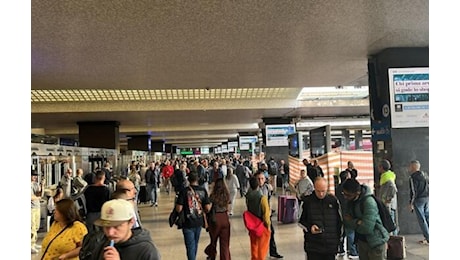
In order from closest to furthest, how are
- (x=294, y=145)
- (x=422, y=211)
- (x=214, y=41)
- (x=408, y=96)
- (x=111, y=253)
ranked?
(x=111, y=253)
(x=214, y=41)
(x=422, y=211)
(x=408, y=96)
(x=294, y=145)

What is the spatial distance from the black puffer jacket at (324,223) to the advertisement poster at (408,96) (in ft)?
15.1

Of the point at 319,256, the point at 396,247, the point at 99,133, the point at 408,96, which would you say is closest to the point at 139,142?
the point at 99,133

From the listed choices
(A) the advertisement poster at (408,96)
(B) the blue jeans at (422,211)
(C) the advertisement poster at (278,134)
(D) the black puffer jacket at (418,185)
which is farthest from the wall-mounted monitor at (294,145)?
(B) the blue jeans at (422,211)

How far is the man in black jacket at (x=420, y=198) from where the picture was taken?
28.0 feet

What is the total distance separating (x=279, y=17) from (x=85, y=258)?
189 inches

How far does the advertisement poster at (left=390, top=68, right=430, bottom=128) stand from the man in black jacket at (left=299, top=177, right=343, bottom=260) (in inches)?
181

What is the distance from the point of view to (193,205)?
6926mm

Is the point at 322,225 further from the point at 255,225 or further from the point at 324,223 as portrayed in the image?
the point at 255,225

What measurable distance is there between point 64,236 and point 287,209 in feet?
28.7

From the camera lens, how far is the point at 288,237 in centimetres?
1028

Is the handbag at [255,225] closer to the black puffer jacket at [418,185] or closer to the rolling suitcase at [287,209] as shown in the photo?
the black puffer jacket at [418,185]

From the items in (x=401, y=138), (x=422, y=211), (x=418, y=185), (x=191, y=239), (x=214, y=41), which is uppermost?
(x=214, y=41)
